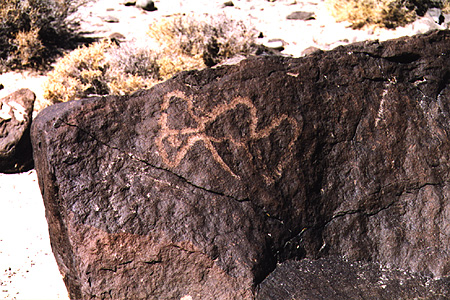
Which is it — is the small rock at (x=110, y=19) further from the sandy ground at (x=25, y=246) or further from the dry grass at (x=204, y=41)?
the sandy ground at (x=25, y=246)

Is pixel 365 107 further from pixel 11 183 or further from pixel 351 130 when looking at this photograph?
pixel 11 183

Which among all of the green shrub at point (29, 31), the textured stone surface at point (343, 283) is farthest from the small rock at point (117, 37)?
the textured stone surface at point (343, 283)

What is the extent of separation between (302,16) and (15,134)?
5295mm

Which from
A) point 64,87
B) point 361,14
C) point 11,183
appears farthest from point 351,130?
point 361,14

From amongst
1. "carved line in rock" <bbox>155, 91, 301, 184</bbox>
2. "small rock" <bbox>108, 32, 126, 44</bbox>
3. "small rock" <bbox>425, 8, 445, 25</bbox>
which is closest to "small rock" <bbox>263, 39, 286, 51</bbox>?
"small rock" <bbox>108, 32, 126, 44</bbox>

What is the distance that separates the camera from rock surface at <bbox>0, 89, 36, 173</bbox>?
15.8ft

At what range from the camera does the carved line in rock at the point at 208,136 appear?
2.97m

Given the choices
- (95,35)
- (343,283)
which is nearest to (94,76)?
(95,35)

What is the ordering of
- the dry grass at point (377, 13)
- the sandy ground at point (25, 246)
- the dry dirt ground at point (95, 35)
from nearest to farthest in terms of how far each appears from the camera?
the sandy ground at point (25, 246), the dry dirt ground at point (95, 35), the dry grass at point (377, 13)

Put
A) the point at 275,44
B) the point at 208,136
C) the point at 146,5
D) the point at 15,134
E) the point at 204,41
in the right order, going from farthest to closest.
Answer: the point at 146,5 < the point at 275,44 < the point at 204,41 < the point at 15,134 < the point at 208,136

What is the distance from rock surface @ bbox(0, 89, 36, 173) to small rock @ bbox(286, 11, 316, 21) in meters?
4.87

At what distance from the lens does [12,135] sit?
4.83m

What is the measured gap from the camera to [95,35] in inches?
310

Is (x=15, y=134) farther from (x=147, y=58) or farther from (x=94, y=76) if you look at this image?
(x=147, y=58)
